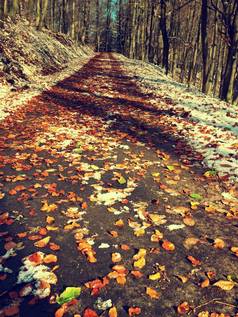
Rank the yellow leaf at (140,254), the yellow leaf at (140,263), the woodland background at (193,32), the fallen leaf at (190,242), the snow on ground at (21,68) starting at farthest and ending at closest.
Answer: the woodland background at (193,32), the snow on ground at (21,68), the fallen leaf at (190,242), the yellow leaf at (140,254), the yellow leaf at (140,263)

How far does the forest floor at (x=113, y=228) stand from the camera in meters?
3.14

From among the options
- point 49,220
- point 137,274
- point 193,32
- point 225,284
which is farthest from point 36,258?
point 193,32

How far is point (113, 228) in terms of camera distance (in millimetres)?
4266

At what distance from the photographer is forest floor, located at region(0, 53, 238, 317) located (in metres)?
3.14

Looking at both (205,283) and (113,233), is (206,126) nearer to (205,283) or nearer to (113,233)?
(113,233)

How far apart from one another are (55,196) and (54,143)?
2.71 m

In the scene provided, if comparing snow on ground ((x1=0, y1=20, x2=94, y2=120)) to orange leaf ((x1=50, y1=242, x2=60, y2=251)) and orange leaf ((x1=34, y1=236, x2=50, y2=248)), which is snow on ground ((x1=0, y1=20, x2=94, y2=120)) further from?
orange leaf ((x1=50, y1=242, x2=60, y2=251))

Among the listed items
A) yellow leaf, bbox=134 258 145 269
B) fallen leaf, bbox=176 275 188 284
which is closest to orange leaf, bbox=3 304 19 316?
yellow leaf, bbox=134 258 145 269

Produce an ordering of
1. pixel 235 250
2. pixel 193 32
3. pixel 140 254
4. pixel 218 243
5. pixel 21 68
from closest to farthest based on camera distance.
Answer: pixel 140 254 < pixel 235 250 < pixel 218 243 < pixel 21 68 < pixel 193 32

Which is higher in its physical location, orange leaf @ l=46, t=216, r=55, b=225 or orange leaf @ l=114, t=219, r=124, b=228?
orange leaf @ l=114, t=219, r=124, b=228

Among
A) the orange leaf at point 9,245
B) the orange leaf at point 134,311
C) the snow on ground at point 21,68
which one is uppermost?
the snow on ground at point 21,68

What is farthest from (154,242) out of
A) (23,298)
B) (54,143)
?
(54,143)

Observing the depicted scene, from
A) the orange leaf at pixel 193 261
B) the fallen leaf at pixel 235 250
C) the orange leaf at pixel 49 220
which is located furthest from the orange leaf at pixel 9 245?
the fallen leaf at pixel 235 250

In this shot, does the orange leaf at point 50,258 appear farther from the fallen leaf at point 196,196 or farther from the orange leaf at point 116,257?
the fallen leaf at point 196,196
